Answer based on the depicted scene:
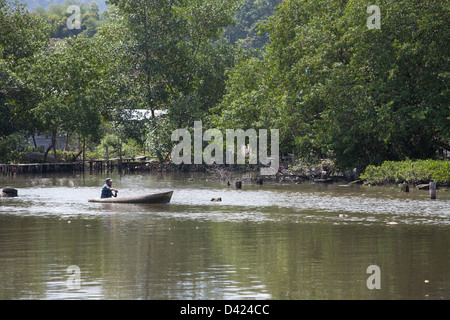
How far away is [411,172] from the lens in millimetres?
42312

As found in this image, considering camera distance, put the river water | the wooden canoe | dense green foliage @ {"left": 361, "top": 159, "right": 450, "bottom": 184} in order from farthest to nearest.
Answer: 1. dense green foliage @ {"left": 361, "top": 159, "right": 450, "bottom": 184}
2. the wooden canoe
3. the river water

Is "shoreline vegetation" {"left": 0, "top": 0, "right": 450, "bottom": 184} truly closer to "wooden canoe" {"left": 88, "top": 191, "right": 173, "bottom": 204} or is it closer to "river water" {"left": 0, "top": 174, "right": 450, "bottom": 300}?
"river water" {"left": 0, "top": 174, "right": 450, "bottom": 300}

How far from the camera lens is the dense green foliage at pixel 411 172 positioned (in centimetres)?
4139

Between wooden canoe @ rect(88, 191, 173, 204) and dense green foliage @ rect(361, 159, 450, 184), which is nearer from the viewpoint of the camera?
wooden canoe @ rect(88, 191, 173, 204)

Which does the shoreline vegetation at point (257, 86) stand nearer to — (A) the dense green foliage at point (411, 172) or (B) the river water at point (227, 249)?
(A) the dense green foliage at point (411, 172)

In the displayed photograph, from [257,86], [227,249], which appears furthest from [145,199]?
[257,86]

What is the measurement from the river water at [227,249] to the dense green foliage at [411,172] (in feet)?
27.1

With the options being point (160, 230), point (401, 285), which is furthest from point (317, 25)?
point (401, 285)

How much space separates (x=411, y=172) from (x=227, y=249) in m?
26.5

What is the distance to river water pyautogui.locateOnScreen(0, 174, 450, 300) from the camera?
45.3 ft

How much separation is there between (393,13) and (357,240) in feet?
83.3

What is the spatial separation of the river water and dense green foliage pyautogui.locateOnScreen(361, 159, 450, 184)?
8.25 m

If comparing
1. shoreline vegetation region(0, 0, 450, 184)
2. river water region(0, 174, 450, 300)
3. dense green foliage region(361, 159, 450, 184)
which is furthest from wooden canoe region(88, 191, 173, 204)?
dense green foliage region(361, 159, 450, 184)
